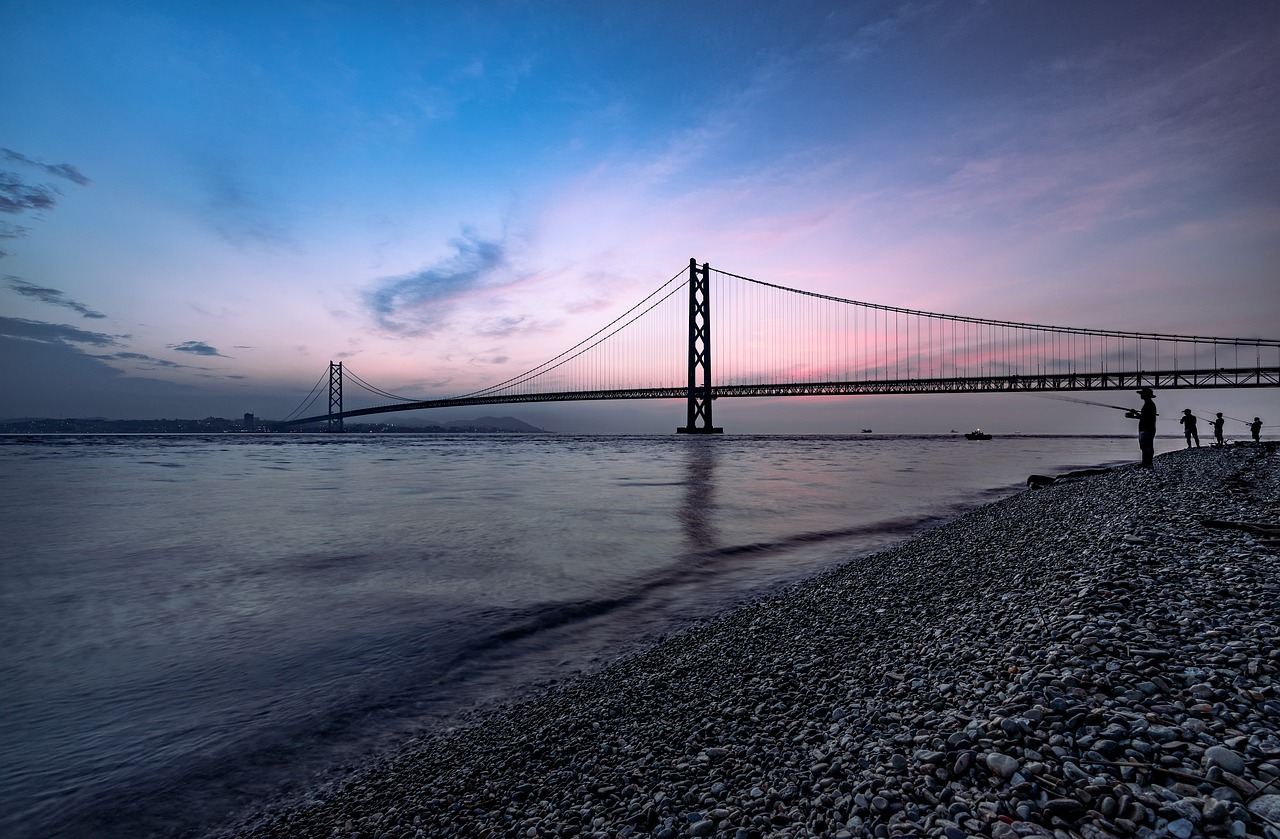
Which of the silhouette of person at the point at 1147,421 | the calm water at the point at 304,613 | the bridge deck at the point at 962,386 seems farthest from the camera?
the bridge deck at the point at 962,386

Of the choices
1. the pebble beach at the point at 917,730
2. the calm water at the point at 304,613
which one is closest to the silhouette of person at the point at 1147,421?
the calm water at the point at 304,613

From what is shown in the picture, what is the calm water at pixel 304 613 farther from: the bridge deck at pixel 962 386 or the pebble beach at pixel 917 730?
the bridge deck at pixel 962 386

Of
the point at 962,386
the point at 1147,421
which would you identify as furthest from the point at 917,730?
the point at 962,386

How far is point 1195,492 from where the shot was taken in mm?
9352

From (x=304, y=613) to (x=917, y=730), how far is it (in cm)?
706

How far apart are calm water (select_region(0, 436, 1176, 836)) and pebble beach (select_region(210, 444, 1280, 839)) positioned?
808 millimetres

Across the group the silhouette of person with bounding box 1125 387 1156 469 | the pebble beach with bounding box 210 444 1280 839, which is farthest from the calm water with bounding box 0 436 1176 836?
the silhouette of person with bounding box 1125 387 1156 469

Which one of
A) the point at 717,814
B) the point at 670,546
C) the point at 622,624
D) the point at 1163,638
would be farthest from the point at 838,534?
the point at 717,814

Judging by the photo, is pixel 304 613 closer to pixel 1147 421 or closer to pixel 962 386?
pixel 1147 421

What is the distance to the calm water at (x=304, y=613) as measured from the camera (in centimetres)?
388

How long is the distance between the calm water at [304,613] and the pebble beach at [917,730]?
808 millimetres

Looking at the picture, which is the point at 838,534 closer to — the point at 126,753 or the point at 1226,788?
the point at 1226,788

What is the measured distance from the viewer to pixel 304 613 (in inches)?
277

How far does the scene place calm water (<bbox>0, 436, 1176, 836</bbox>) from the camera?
3875 mm
